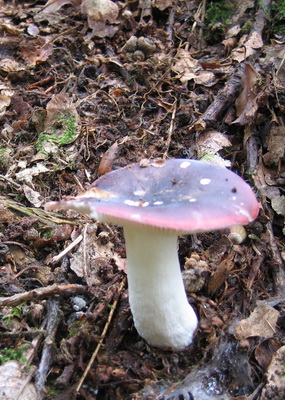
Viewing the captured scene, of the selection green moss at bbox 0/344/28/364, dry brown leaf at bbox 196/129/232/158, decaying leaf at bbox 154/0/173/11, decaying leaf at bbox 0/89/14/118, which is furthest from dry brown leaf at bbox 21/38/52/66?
green moss at bbox 0/344/28/364

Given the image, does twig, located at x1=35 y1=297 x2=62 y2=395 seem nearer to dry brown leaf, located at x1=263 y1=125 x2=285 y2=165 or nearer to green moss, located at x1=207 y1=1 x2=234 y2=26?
dry brown leaf, located at x1=263 y1=125 x2=285 y2=165

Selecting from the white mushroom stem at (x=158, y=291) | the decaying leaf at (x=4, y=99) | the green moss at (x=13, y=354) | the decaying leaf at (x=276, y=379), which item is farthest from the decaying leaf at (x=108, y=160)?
the decaying leaf at (x=276, y=379)

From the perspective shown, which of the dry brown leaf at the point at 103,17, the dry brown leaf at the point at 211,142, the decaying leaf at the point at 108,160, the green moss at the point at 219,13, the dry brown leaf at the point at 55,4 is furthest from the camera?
the dry brown leaf at the point at 55,4

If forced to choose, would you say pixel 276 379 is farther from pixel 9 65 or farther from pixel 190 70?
pixel 9 65

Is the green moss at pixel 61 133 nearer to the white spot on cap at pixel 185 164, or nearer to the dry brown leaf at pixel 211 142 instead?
the dry brown leaf at pixel 211 142

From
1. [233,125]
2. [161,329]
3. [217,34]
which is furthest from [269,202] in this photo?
[217,34]

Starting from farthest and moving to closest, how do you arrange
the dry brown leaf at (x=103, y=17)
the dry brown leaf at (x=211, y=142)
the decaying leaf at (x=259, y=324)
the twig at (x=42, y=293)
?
the dry brown leaf at (x=103, y=17) < the dry brown leaf at (x=211, y=142) < the twig at (x=42, y=293) < the decaying leaf at (x=259, y=324)
